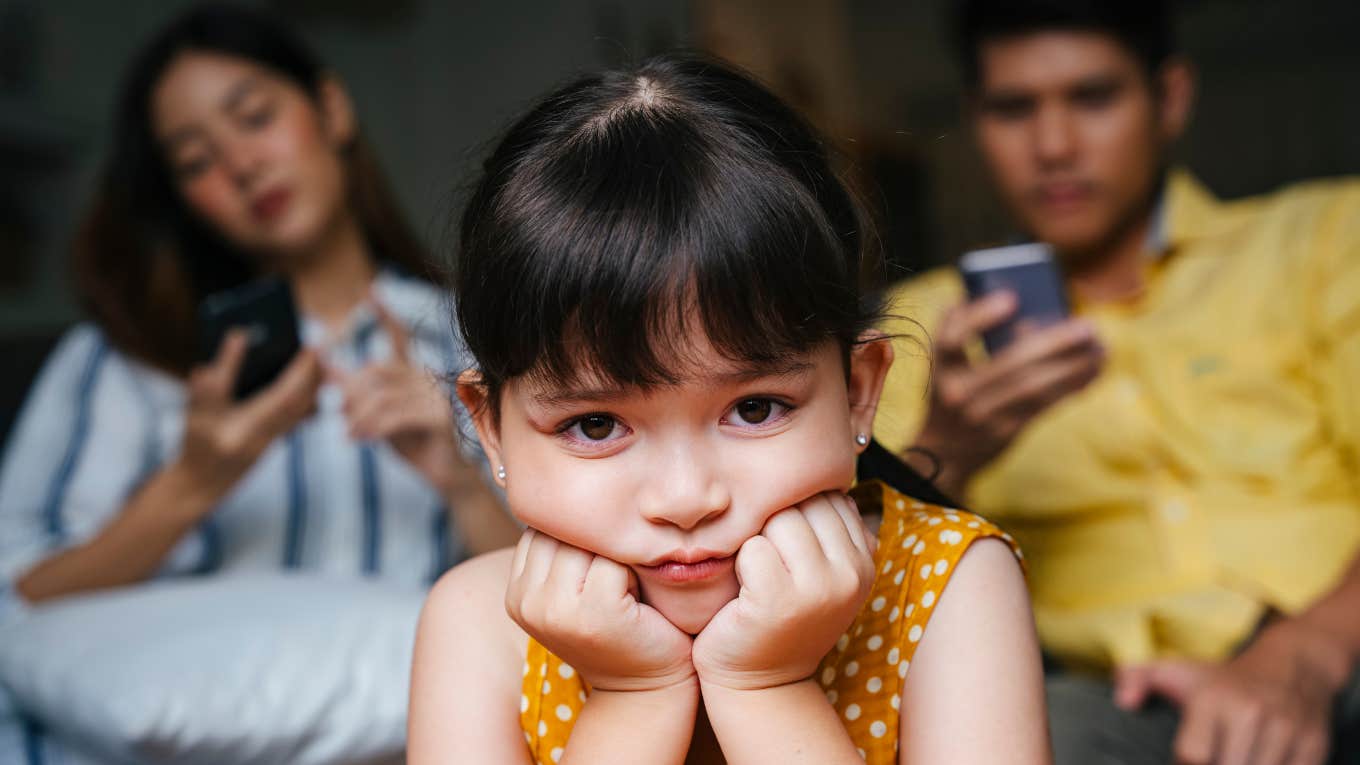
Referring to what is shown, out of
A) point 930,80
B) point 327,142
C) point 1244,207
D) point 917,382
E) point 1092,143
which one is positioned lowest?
point 930,80

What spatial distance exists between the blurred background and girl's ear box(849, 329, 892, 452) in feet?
0.42

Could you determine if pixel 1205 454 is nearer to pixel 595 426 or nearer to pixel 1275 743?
pixel 1275 743

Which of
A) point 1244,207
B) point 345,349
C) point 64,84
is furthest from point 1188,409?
point 64,84

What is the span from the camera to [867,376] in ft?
2.93

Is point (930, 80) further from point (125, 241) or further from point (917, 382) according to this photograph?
point (125, 241)

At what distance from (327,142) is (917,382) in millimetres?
968

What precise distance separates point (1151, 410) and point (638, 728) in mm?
1087

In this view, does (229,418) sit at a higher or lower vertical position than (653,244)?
lower

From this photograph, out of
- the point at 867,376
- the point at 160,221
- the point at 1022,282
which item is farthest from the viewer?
the point at 160,221

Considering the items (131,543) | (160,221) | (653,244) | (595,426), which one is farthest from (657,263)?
(160,221)

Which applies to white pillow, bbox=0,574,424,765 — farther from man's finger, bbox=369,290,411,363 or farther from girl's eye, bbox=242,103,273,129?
girl's eye, bbox=242,103,273,129

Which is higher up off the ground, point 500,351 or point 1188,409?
point 500,351

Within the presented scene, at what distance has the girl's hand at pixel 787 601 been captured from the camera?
0.78 m

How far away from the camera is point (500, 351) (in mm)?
824
